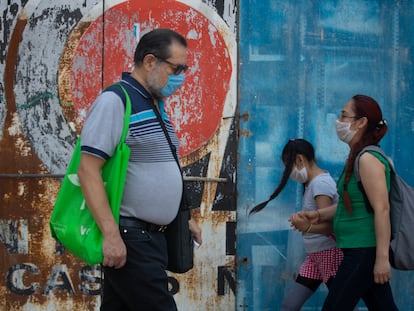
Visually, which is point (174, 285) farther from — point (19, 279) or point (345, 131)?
point (345, 131)

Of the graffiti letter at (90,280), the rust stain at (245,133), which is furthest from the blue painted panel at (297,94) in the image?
the graffiti letter at (90,280)

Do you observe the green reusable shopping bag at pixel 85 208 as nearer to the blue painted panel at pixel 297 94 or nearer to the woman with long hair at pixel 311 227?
the woman with long hair at pixel 311 227

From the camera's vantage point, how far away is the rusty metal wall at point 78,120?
5.36 metres

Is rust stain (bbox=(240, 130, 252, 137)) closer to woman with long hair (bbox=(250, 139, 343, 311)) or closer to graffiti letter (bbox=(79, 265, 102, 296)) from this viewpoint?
woman with long hair (bbox=(250, 139, 343, 311))

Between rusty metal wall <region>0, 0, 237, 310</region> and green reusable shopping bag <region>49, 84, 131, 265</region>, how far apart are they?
2.15 m

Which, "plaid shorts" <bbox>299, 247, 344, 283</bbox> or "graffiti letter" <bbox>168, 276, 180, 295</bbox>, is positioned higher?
"plaid shorts" <bbox>299, 247, 344, 283</bbox>

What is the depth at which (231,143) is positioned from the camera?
220 inches

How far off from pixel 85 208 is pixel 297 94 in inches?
111

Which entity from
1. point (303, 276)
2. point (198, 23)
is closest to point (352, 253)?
point (303, 276)

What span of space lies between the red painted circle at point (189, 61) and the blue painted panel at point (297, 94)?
21 cm

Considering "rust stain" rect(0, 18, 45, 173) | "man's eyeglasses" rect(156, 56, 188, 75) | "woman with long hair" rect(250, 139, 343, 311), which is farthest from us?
"rust stain" rect(0, 18, 45, 173)

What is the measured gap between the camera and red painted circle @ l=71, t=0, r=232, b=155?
543 cm

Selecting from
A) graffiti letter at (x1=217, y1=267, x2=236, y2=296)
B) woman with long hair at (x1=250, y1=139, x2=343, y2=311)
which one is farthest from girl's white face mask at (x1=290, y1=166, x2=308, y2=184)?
graffiti letter at (x1=217, y1=267, x2=236, y2=296)

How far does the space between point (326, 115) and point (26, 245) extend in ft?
7.84
